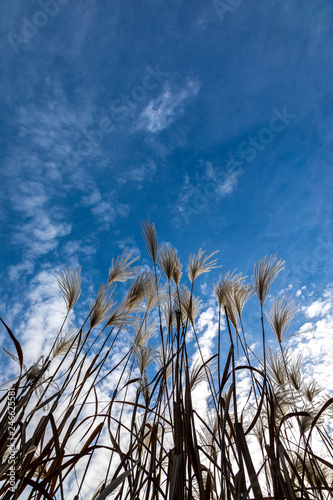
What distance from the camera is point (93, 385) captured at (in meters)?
1.57

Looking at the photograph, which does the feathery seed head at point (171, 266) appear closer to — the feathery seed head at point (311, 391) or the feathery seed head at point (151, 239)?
the feathery seed head at point (151, 239)

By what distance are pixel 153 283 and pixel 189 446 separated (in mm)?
1017

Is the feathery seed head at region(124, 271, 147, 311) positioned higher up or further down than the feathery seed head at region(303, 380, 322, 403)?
higher up

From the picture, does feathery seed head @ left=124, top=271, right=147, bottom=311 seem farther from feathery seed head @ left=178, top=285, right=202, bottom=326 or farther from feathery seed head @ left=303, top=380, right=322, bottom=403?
feathery seed head @ left=303, top=380, right=322, bottom=403

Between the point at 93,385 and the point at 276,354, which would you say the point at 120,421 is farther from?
the point at 276,354

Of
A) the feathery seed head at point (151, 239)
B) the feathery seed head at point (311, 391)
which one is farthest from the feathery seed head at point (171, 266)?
the feathery seed head at point (311, 391)

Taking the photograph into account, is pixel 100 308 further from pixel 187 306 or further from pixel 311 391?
pixel 311 391

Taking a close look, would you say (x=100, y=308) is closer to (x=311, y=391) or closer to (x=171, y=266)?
(x=171, y=266)

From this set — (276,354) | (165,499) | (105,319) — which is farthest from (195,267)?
(165,499)

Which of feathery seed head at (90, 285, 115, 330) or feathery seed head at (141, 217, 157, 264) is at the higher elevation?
feathery seed head at (141, 217, 157, 264)

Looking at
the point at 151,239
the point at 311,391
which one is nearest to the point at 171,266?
the point at 151,239

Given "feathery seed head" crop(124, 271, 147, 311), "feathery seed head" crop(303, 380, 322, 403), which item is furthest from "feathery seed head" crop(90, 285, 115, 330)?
"feathery seed head" crop(303, 380, 322, 403)

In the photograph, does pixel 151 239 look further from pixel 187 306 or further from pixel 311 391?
pixel 311 391

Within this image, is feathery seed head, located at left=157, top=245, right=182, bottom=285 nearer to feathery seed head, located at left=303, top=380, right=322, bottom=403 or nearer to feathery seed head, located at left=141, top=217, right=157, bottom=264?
feathery seed head, located at left=141, top=217, right=157, bottom=264
